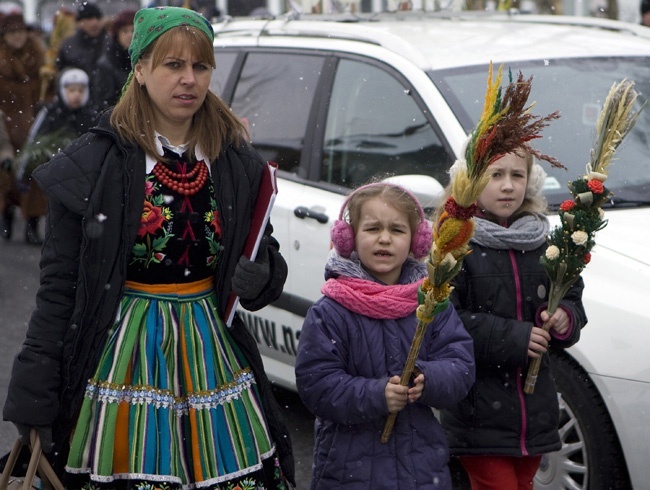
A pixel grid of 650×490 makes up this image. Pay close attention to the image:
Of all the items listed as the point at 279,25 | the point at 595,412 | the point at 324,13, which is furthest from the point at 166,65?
the point at 324,13

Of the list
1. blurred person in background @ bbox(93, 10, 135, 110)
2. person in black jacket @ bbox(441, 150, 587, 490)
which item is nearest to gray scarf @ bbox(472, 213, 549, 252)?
person in black jacket @ bbox(441, 150, 587, 490)

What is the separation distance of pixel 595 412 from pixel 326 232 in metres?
1.58

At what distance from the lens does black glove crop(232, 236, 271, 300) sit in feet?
11.2

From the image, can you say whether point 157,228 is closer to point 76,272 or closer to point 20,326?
point 76,272

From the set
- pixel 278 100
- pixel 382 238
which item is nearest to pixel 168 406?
pixel 382 238

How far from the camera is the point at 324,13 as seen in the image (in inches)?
303

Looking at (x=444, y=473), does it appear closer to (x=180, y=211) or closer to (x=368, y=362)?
(x=368, y=362)

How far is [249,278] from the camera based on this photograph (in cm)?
341

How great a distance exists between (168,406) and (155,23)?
1.06 m

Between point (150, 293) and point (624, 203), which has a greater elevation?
point (150, 293)

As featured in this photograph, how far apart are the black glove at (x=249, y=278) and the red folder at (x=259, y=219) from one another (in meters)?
0.05

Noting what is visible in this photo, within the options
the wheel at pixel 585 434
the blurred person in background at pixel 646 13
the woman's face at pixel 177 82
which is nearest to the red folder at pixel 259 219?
the woman's face at pixel 177 82

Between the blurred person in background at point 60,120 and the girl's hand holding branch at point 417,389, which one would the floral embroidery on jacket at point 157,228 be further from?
the blurred person in background at point 60,120

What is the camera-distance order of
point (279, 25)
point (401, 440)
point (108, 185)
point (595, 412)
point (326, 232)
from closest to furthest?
1. point (108, 185)
2. point (401, 440)
3. point (595, 412)
4. point (326, 232)
5. point (279, 25)
